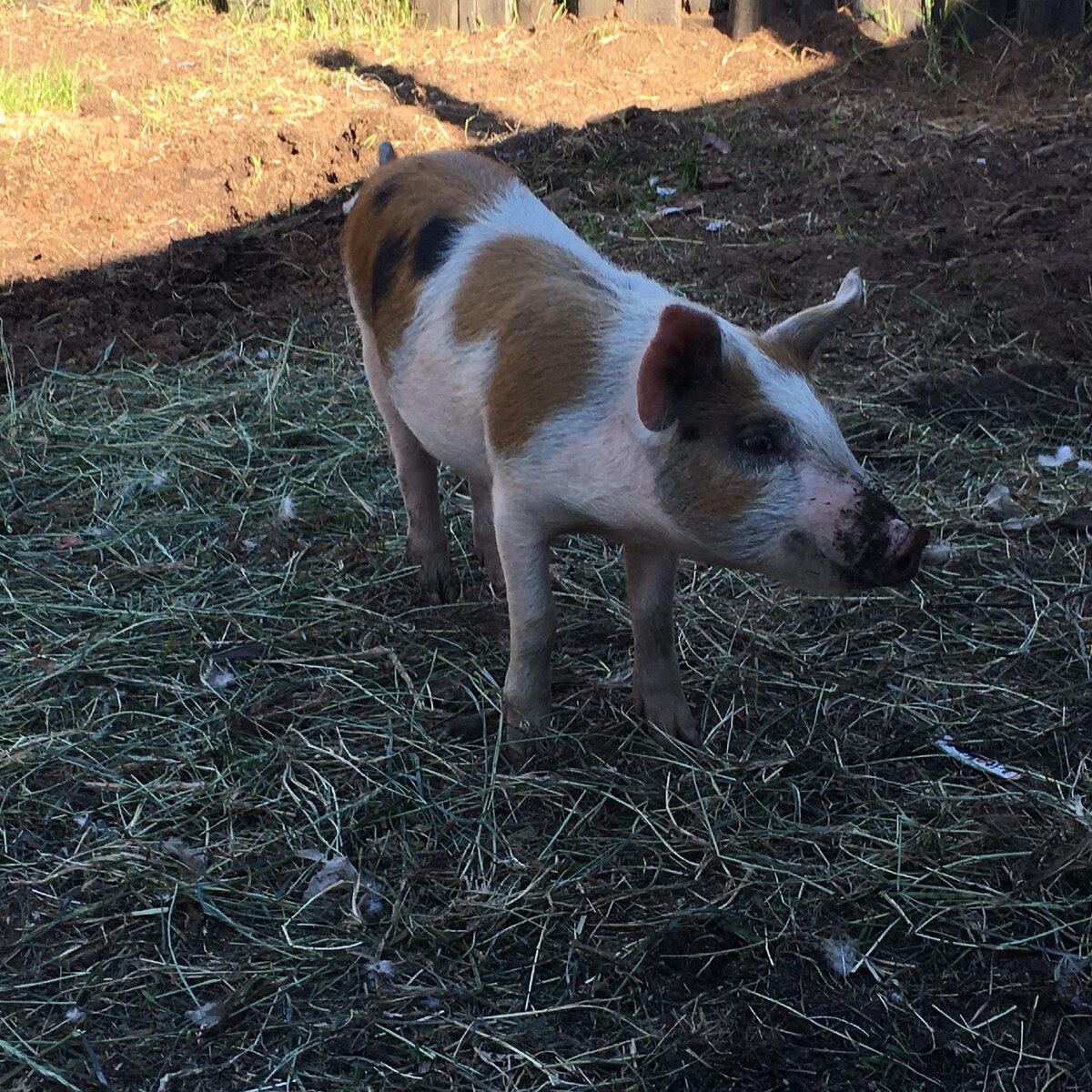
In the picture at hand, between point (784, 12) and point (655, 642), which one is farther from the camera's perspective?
point (784, 12)

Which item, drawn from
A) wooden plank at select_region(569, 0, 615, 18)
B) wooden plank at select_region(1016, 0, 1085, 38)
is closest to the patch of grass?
wooden plank at select_region(1016, 0, 1085, 38)

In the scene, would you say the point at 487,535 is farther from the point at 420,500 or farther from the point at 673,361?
the point at 673,361

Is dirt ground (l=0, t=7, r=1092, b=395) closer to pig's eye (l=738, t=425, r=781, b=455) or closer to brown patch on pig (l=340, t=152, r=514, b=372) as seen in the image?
brown patch on pig (l=340, t=152, r=514, b=372)

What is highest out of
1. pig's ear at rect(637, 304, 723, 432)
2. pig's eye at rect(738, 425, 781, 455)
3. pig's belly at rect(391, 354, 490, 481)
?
pig's ear at rect(637, 304, 723, 432)

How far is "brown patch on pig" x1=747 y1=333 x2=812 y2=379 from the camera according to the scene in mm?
2779

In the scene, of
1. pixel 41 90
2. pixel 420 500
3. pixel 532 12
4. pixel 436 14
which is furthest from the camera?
pixel 436 14

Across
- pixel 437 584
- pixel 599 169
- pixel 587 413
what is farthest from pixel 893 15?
pixel 587 413

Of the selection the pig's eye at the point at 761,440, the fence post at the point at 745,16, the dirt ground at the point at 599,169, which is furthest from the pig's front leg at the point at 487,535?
the fence post at the point at 745,16

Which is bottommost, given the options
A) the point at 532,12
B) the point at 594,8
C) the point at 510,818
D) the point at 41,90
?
the point at 41,90

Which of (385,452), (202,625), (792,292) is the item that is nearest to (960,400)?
(792,292)

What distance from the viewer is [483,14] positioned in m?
9.41

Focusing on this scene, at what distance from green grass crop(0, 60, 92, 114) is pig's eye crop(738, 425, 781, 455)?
6856 millimetres

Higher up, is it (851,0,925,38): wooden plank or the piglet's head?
the piglet's head

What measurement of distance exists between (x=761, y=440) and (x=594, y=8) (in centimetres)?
725
